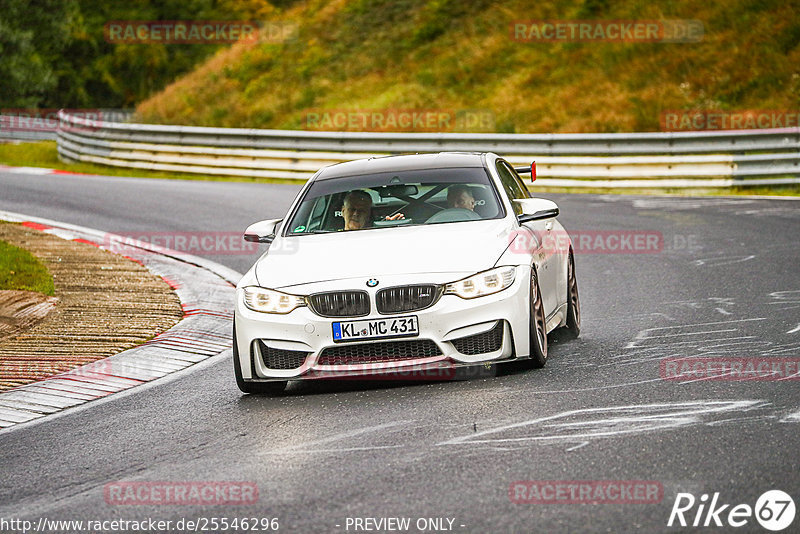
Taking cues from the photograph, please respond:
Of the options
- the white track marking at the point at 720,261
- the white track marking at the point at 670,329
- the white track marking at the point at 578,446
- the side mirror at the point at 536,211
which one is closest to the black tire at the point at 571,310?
the white track marking at the point at 670,329

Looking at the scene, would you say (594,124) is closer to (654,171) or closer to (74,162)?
(654,171)

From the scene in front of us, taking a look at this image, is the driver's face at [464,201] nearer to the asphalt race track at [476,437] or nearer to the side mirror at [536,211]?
the side mirror at [536,211]

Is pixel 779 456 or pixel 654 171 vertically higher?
pixel 779 456

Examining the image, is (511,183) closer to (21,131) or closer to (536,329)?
(536,329)

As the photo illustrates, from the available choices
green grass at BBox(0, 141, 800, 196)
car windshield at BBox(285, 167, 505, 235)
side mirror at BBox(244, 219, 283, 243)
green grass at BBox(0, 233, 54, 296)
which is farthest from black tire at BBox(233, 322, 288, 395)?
green grass at BBox(0, 141, 800, 196)

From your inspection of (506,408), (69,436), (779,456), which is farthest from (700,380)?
(69,436)

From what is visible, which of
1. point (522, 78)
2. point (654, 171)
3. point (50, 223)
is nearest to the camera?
point (50, 223)

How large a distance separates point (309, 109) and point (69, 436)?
2925 cm

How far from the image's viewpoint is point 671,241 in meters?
14.9

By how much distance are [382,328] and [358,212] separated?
5.22 feet

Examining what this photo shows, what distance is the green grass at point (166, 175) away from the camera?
20625 millimetres

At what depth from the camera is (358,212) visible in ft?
28.9

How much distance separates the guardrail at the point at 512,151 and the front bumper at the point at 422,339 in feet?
46.1

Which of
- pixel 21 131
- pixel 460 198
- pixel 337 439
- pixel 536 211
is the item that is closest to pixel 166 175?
pixel 460 198
